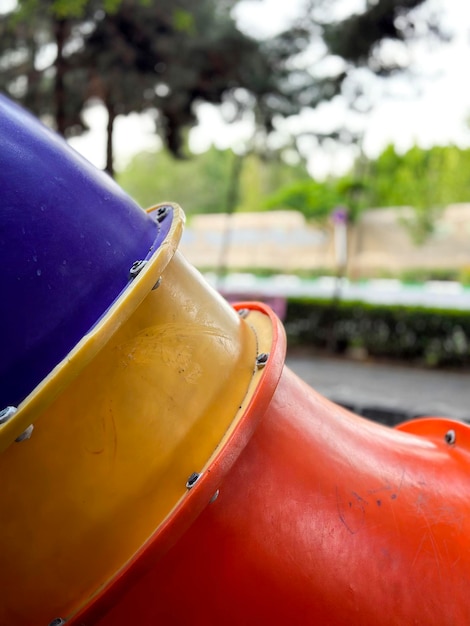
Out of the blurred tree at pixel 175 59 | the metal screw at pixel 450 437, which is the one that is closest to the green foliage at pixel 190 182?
the blurred tree at pixel 175 59

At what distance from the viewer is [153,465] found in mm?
1054

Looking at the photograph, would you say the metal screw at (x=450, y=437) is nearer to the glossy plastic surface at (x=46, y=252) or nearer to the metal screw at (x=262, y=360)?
the metal screw at (x=262, y=360)

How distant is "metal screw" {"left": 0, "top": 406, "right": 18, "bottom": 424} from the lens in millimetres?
923

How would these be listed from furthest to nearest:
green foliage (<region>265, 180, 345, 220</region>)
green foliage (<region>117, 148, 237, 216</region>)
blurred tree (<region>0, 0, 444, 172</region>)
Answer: green foliage (<region>117, 148, 237, 216</region>) < green foliage (<region>265, 180, 345, 220</region>) < blurred tree (<region>0, 0, 444, 172</region>)

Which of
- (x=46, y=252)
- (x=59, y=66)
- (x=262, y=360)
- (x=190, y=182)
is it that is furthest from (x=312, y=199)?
(x=190, y=182)

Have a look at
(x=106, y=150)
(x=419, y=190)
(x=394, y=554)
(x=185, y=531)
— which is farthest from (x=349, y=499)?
(x=419, y=190)

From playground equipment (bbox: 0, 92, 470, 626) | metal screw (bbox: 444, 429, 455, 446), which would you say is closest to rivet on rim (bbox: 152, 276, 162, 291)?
playground equipment (bbox: 0, 92, 470, 626)

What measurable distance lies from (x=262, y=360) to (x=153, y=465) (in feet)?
1.08

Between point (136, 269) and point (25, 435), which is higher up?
point (136, 269)

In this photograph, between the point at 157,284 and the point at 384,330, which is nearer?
the point at 157,284

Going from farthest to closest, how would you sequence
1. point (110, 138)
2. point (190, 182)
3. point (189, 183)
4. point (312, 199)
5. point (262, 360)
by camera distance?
point (190, 182), point (189, 183), point (312, 199), point (110, 138), point (262, 360)

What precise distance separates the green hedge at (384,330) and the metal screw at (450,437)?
302 inches

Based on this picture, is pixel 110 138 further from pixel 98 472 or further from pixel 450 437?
pixel 98 472

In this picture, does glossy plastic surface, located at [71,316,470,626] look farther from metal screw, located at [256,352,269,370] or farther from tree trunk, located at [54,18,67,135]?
tree trunk, located at [54,18,67,135]
